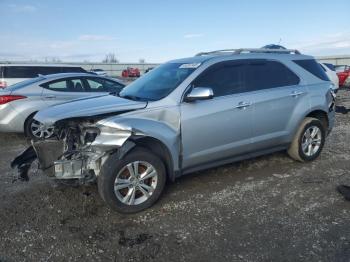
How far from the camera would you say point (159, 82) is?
5027 millimetres

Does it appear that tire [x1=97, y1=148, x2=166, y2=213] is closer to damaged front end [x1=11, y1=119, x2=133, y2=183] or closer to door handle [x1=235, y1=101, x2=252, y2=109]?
damaged front end [x1=11, y1=119, x2=133, y2=183]

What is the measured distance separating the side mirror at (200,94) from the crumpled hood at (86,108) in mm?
587

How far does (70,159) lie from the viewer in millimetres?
4121

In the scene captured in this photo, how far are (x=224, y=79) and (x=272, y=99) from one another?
86 centimetres

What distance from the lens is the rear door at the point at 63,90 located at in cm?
828

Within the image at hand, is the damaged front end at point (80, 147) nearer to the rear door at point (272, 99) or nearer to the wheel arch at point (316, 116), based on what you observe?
the rear door at point (272, 99)

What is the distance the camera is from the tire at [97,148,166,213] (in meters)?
4.00

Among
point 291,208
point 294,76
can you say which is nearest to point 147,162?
point 291,208

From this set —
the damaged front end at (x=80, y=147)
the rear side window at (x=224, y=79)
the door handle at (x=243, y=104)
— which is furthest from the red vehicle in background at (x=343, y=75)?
the damaged front end at (x=80, y=147)

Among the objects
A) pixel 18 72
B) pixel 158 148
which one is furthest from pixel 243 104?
pixel 18 72

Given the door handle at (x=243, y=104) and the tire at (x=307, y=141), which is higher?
the door handle at (x=243, y=104)

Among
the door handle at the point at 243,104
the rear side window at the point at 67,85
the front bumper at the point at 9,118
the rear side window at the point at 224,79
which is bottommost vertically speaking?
the front bumper at the point at 9,118

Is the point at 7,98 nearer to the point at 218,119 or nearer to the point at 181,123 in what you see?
the point at 181,123

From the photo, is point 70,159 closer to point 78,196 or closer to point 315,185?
point 78,196
